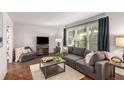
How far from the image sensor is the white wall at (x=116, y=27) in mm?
2971

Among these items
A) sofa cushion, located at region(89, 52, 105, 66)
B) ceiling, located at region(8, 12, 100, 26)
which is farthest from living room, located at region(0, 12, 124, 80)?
sofa cushion, located at region(89, 52, 105, 66)

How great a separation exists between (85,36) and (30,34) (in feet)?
12.3

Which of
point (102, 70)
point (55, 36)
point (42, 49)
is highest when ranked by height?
point (55, 36)

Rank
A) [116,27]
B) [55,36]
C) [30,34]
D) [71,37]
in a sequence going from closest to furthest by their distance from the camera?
[116,27] → [71,37] → [30,34] → [55,36]

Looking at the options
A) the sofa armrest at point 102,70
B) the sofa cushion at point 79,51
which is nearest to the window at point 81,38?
the sofa cushion at point 79,51

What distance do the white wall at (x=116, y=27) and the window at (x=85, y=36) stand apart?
849 millimetres

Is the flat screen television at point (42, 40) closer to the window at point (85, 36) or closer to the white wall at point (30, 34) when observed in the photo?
the white wall at point (30, 34)

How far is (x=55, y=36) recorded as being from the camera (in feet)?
23.5

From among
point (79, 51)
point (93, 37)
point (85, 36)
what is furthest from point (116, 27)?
point (85, 36)

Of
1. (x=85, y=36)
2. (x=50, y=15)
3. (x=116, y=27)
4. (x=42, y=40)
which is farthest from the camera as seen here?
(x=42, y=40)

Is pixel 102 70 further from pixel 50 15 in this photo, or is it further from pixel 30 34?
pixel 30 34

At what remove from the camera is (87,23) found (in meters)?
4.49

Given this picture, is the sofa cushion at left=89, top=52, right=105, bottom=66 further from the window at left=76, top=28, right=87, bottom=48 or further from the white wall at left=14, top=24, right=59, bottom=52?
the white wall at left=14, top=24, right=59, bottom=52
